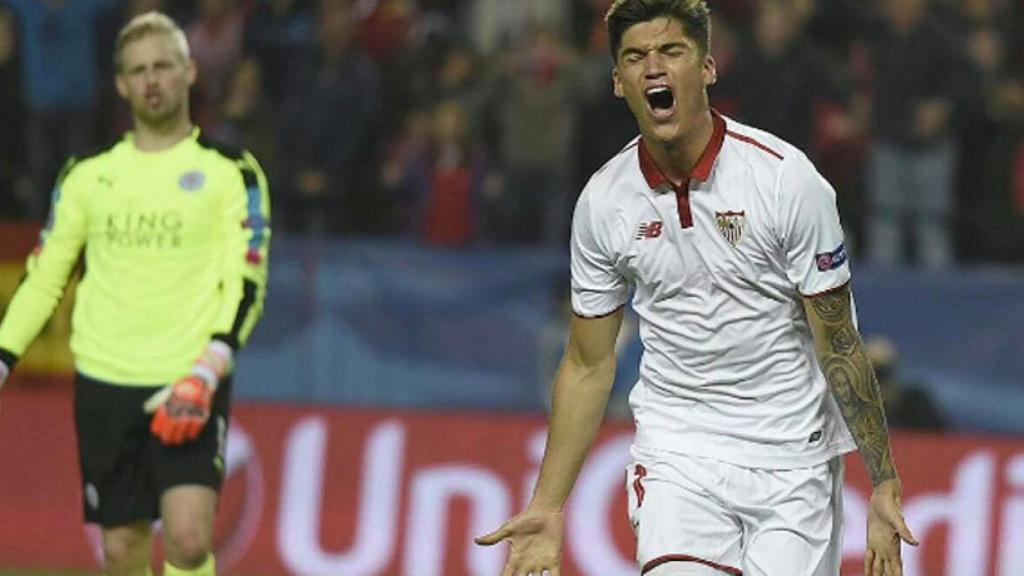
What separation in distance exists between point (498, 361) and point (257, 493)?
4.82 ft

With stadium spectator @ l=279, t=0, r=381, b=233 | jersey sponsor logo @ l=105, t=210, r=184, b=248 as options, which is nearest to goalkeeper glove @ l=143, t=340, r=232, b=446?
jersey sponsor logo @ l=105, t=210, r=184, b=248

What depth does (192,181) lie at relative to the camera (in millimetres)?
8039

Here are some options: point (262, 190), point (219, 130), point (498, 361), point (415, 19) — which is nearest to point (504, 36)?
point (415, 19)

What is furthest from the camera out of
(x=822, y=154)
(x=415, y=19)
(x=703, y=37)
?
(x=415, y=19)

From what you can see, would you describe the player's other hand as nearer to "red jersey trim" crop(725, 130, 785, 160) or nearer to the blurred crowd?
"red jersey trim" crop(725, 130, 785, 160)

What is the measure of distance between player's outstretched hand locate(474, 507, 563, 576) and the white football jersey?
1.22ft

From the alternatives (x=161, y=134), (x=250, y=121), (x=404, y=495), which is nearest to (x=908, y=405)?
(x=404, y=495)

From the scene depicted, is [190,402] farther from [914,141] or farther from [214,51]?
[214,51]

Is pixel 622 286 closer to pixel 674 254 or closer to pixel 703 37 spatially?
pixel 674 254

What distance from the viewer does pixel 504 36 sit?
543 inches

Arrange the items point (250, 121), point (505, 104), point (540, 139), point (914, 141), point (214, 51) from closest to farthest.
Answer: point (914, 141) < point (540, 139) < point (505, 104) < point (250, 121) < point (214, 51)

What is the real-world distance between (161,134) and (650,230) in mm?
2723

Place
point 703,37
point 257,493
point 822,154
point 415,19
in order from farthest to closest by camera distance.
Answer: point 415,19, point 822,154, point 257,493, point 703,37

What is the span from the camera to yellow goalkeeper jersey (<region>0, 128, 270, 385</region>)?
797 centimetres
